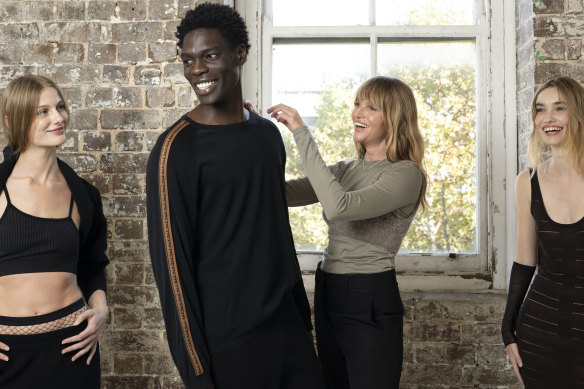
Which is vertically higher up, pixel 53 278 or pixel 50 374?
pixel 53 278

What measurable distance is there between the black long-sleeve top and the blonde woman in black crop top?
564mm

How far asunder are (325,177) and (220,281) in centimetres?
59

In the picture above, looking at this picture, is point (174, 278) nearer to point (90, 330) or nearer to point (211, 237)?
point (211, 237)

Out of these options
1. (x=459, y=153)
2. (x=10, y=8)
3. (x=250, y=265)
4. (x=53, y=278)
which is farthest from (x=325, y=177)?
(x=10, y=8)

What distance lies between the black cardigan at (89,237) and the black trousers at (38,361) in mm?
271

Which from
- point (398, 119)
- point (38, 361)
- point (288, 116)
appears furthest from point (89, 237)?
point (398, 119)

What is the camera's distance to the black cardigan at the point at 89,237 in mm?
2291

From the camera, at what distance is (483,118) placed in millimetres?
3398

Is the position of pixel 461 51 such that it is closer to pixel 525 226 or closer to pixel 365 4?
pixel 365 4

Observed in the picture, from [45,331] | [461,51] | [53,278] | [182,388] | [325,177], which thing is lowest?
[182,388]

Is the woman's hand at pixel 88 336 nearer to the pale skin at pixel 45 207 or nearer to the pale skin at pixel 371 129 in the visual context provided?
the pale skin at pixel 45 207

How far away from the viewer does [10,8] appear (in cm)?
311

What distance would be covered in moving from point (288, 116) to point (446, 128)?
5.17 feet

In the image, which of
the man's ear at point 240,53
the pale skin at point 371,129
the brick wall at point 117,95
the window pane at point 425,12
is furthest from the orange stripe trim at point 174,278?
the window pane at point 425,12
